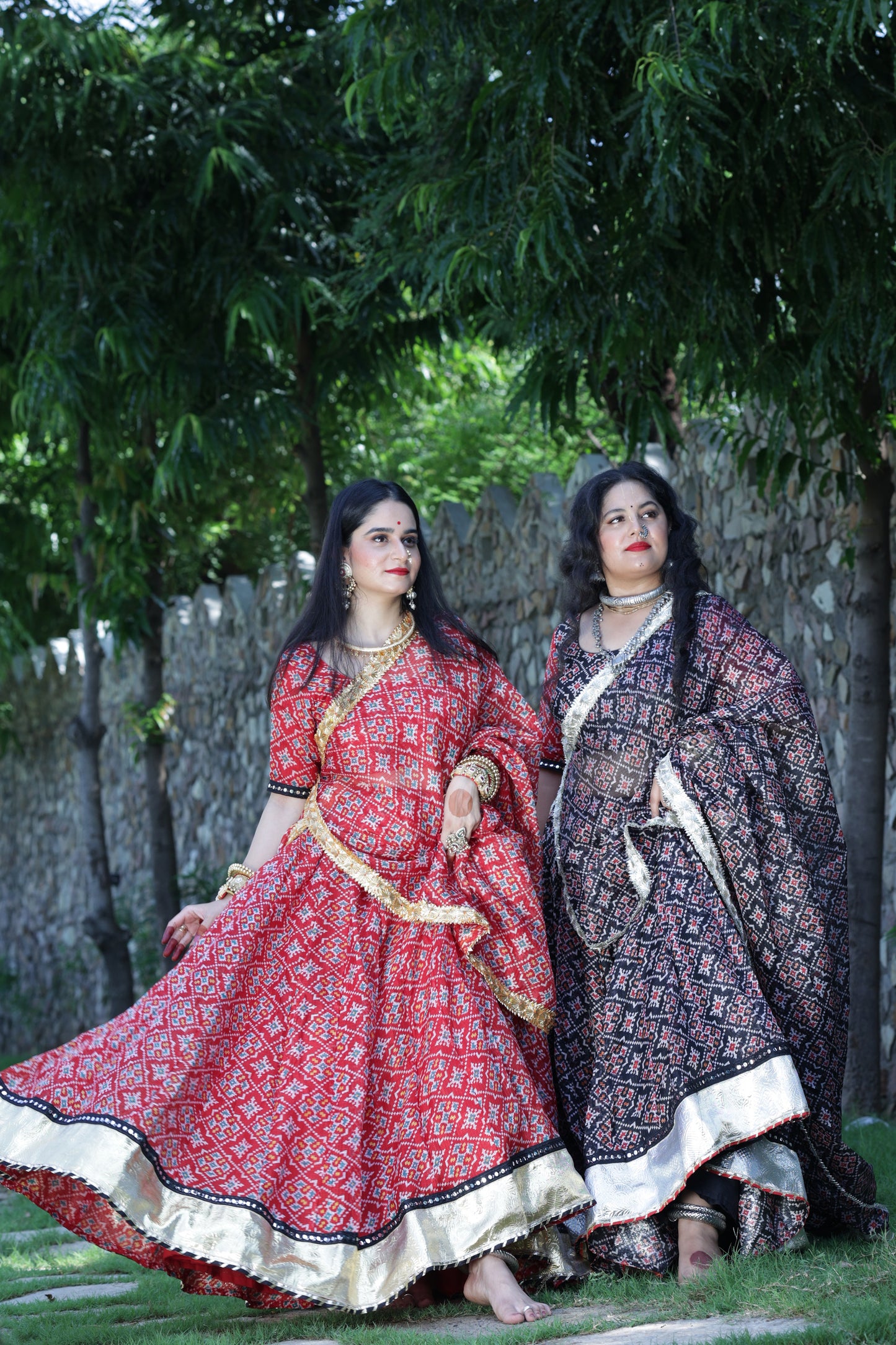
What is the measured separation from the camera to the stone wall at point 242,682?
17.3 feet

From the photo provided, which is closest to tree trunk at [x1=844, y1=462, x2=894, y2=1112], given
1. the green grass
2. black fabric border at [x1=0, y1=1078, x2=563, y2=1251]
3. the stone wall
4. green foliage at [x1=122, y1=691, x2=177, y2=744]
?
the stone wall

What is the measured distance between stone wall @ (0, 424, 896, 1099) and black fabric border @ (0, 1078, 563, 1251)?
2.34 meters

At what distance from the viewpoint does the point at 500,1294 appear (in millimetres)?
2924

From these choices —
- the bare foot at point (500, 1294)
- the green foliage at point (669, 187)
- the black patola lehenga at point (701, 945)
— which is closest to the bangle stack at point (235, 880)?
the black patola lehenga at point (701, 945)

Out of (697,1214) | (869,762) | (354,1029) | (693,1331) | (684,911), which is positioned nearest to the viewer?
(693,1331)

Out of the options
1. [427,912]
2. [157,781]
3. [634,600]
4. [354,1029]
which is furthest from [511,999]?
[157,781]

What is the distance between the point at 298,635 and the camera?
12.2 feet

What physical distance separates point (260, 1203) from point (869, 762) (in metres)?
2.62

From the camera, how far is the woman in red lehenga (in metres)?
2.99

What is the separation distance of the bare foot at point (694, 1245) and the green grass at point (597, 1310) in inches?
2.2

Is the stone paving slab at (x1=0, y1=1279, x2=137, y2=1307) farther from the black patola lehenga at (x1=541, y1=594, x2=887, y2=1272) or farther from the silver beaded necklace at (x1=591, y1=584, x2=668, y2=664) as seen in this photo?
the silver beaded necklace at (x1=591, y1=584, x2=668, y2=664)

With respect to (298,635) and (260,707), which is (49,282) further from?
(298,635)

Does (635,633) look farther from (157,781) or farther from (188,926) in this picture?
(157,781)

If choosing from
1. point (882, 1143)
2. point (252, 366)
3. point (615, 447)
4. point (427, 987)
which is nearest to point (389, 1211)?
point (427, 987)
